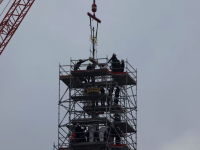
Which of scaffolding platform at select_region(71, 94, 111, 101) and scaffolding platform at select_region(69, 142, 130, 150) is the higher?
scaffolding platform at select_region(71, 94, 111, 101)

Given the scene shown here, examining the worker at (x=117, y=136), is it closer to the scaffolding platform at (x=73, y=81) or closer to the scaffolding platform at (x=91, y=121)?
the scaffolding platform at (x=91, y=121)

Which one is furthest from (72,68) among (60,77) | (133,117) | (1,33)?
(1,33)

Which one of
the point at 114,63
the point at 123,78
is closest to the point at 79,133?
the point at 123,78

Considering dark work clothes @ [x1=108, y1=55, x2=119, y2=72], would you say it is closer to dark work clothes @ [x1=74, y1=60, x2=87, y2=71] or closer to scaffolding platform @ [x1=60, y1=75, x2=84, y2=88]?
dark work clothes @ [x1=74, y1=60, x2=87, y2=71]

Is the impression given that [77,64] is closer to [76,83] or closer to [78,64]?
[78,64]

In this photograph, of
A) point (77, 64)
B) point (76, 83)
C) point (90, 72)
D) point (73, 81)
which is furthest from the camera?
point (76, 83)

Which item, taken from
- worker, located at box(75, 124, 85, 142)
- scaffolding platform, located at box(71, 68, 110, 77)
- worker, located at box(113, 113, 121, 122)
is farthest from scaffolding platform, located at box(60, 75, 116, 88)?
worker, located at box(75, 124, 85, 142)

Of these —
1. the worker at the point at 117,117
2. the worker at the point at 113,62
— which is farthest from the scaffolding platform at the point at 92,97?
the worker at the point at 113,62

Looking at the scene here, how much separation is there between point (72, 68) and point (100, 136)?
526 inches

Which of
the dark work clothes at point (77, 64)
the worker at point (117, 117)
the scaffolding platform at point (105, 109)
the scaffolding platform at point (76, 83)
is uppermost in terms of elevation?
the dark work clothes at point (77, 64)

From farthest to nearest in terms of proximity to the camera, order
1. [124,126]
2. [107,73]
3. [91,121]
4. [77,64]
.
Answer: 1. [77,64]
2. [124,126]
3. [107,73]
4. [91,121]

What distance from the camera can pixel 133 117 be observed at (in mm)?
146625

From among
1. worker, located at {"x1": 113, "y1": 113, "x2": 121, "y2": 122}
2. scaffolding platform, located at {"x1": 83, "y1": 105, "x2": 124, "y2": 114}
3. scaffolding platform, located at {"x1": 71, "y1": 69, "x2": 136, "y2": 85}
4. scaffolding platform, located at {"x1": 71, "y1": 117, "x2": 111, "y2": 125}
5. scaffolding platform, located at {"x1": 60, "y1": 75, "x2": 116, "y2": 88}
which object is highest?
scaffolding platform, located at {"x1": 71, "y1": 69, "x2": 136, "y2": 85}

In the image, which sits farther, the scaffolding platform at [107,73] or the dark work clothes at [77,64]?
the dark work clothes at [77,64]
